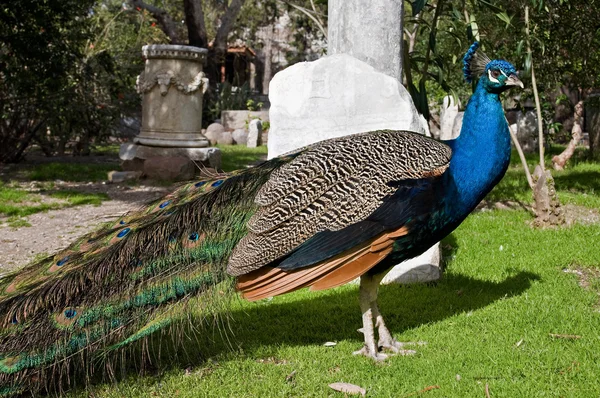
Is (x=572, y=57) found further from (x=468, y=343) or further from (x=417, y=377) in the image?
(x=417, y=377)

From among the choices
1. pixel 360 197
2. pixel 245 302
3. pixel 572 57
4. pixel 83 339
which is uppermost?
pixel 572 57

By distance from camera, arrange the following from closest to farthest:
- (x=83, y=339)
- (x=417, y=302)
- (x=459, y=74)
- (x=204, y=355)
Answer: (x=83, y=339) < (x=204, y=355) < (x=417, y=302) < (x=459, y=74)

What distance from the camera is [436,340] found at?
3705 millimetres

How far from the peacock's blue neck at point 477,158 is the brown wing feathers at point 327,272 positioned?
333mm

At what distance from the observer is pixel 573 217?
641 cm

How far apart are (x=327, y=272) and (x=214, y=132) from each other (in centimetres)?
1244

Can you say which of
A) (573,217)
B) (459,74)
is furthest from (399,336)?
(459,74)

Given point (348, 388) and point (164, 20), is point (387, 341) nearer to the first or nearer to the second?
point (348, 388)

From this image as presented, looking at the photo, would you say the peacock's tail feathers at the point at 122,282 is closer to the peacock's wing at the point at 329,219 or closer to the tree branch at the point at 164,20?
the peacock's wing at the point at 329,219

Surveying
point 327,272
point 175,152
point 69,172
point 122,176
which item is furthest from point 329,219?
point 69,172

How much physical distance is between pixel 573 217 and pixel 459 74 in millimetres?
5538

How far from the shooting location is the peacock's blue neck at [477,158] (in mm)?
3297

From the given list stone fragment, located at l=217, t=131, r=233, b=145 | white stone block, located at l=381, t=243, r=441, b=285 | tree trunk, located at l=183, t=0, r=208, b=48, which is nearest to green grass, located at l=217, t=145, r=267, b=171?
stone fragment, located at l=217, t=131, r=233, b=145

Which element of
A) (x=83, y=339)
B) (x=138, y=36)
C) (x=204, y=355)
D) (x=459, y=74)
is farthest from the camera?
(x=138, y=36)
